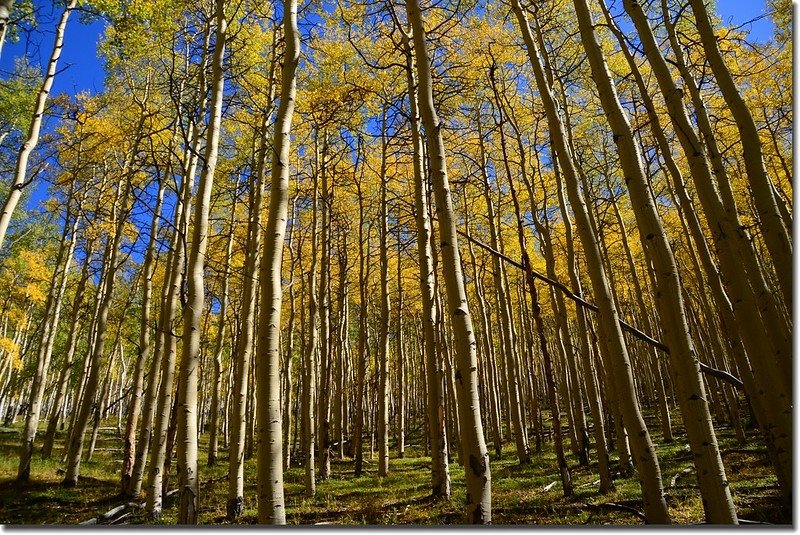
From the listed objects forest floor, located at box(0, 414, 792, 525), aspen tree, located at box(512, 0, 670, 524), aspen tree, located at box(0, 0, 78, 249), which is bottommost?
forest floor, located at box(0, 414, 792, 525)

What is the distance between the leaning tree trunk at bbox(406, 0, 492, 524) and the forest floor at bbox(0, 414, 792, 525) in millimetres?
1393

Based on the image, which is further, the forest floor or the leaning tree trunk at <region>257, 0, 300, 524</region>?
the forest floor

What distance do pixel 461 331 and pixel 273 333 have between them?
113 centimetres

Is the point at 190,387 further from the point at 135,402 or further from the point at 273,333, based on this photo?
the point at 135,402

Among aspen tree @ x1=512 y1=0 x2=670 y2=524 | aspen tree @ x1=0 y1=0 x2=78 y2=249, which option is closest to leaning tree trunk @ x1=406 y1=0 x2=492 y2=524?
aspen tree @ x1=512 y1=0 x2=670 y2=524

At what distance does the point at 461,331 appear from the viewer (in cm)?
247

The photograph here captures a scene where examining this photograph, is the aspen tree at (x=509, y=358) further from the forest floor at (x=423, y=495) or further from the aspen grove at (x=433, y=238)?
the forest floor at (x=423, y=495)

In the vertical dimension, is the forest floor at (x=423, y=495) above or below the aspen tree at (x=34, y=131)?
below

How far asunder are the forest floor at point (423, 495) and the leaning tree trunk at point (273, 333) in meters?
2.30

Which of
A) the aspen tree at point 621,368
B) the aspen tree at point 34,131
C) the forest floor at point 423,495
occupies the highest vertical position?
the aspen tree at point 34,131

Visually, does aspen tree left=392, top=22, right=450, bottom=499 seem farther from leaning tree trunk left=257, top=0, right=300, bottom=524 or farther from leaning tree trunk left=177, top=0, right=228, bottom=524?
leaning tree trunk left=177, top=0, right=228, bottom=524

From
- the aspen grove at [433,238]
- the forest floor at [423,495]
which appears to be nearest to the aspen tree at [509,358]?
the aspen grove at [433,238]

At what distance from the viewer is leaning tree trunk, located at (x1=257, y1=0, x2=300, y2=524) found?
2.43 m

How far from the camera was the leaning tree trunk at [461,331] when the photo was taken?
7.37 ft
